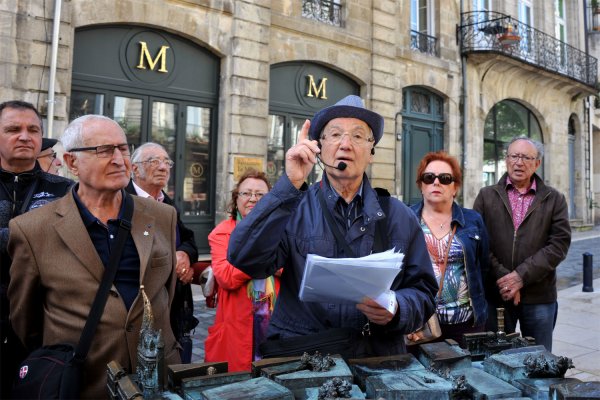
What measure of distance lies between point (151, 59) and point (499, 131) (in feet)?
40.6

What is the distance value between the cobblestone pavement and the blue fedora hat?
3536mm

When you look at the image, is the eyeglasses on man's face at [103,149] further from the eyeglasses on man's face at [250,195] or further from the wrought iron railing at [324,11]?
the wrought iron railing at [324,11]

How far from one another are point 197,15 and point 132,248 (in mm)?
8443

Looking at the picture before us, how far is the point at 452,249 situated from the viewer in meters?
3.26

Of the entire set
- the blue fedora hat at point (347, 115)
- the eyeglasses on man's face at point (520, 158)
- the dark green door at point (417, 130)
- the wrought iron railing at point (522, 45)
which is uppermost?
the wrought iron railing at point (522, 45)

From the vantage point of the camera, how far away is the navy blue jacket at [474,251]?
322 centimetres

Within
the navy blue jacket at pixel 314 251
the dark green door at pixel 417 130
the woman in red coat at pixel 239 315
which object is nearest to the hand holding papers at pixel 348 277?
the navy blue jacket at pixel 314 251

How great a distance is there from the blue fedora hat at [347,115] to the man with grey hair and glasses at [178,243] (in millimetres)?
1646

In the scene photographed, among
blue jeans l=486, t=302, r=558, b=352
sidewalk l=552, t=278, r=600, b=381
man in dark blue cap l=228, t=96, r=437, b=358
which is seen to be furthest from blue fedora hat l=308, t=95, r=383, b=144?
sidewalk l=552, t=278, r=600, b=381

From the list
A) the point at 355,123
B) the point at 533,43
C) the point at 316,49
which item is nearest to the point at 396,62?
the point at 316,49

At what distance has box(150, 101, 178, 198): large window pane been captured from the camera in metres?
9.38

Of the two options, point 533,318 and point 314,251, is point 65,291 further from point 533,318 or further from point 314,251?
point 533,318

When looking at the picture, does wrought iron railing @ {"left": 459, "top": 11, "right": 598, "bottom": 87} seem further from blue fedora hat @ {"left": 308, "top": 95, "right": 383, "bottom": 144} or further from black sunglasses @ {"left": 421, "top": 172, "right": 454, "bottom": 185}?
blue fedora hat @ {"left": 308, "top": 95, "right": 383, "bottom": 144}

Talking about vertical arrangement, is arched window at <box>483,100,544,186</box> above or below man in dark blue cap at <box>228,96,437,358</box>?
above
